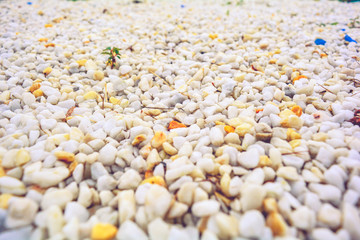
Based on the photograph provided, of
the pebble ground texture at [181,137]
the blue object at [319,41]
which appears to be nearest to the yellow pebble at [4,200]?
the pebble ground texture at [181,137]

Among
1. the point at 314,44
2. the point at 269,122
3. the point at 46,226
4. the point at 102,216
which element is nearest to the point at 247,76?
the point at 269,122

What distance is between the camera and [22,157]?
104 centimetres

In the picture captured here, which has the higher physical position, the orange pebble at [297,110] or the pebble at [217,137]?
the orange pebble at [297,110]

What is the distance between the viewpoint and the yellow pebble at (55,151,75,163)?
108cm

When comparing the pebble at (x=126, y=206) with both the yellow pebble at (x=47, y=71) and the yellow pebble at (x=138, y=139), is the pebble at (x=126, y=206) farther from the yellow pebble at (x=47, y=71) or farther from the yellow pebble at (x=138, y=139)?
the yellow pebble at (x=47, y=71)

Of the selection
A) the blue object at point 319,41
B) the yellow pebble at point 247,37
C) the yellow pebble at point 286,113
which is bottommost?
the yellow pebble at point 286,113

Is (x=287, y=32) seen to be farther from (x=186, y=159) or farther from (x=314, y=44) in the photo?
(x=186, y=159)

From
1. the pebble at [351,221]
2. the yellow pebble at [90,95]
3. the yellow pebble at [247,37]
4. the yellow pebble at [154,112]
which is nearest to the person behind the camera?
the pebble at [351,221]

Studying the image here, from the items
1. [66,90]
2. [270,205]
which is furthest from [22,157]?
[270,205]

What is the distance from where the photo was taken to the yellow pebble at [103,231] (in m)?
0.79

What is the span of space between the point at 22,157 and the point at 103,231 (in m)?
0.55

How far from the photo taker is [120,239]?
79 centimetres

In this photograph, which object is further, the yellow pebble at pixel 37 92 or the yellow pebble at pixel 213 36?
the yellow pebble at pixel 213 36

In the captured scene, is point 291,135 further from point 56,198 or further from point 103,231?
point 56,198
